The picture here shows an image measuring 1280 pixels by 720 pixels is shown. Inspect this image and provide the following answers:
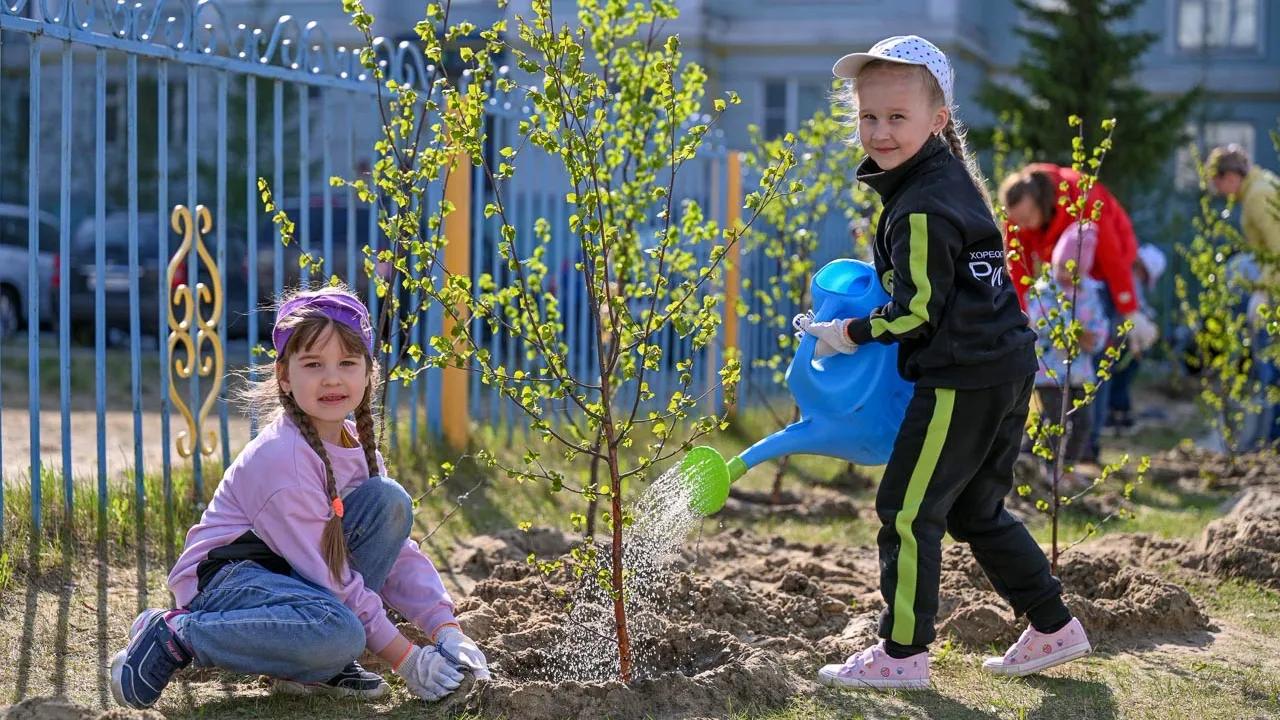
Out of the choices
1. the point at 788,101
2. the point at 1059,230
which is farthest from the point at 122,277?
the point at 788,101

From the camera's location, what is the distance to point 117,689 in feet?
10.1

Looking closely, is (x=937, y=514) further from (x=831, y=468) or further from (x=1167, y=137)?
(x=1167, y=137)

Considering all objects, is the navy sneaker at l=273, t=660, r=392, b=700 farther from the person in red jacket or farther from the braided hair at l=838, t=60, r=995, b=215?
the person in red jacket

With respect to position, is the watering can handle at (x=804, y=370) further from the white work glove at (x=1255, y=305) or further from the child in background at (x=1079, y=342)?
the white work glove at (x=1255, y=305)

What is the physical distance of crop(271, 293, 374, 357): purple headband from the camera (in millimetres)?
3342

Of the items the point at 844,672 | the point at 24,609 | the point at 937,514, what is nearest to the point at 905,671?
the point at 844,672

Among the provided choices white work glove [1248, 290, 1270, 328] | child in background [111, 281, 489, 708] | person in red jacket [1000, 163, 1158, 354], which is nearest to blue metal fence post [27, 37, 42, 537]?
child in background [111, 281, 489, 708]

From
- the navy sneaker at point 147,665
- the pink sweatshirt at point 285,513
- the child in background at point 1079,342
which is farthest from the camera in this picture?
the child in background at point 1079,342

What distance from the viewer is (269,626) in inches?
122

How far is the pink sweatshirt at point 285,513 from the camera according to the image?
3199 millimetres

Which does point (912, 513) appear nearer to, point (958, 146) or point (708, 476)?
point (708, 476)

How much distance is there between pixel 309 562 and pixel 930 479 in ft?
4.75

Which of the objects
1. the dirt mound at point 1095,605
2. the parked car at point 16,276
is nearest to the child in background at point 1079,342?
the dirt mound at point 1095,605

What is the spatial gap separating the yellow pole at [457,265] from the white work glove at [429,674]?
3.36 meters
